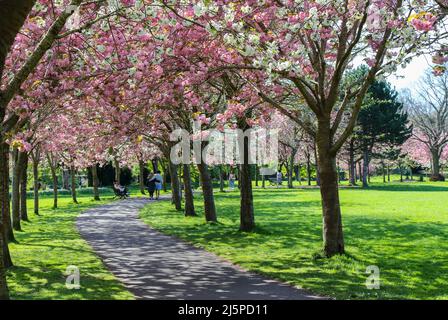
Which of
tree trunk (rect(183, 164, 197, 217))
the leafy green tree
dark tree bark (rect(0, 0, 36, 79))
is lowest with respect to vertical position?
tree trunk (rect(183, 164, 197, 217))

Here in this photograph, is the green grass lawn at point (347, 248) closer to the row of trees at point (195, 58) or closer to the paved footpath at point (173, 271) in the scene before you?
the paved footpath at point (173, 271)

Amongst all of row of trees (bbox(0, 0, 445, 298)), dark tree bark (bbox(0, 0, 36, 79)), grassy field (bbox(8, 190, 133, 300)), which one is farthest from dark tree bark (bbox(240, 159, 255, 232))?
dark tree bark (bbox(0, 0, 36, 79))

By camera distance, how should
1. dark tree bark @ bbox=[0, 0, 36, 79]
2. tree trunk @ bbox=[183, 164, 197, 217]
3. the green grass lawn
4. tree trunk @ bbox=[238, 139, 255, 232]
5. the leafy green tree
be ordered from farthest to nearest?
1. the leafy green tree
2. tree trunk @ bbox=[183, 164, 197, 217]
3. tree trunk @ bbox=[238, 139, 255, 232]
4. the green grass lawn
5. dark tree bark @ bbox=[0, 0, 36, 79]

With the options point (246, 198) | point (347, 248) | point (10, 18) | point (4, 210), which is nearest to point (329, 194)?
point (347, 248)

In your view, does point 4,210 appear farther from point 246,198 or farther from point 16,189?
point 246,198

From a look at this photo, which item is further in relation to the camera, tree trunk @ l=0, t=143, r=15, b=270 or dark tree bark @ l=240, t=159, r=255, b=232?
dark tree bark @ l=240, t=159, r=255, b=232

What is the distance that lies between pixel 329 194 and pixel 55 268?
599 cm

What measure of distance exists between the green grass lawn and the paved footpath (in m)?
0.48

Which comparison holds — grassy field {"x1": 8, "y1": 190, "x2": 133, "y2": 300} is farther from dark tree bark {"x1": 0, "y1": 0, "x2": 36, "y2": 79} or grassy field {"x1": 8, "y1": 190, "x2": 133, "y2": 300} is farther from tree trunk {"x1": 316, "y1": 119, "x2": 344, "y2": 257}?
tree trunk {"x1": 316, "y1": 119, "x2": 344, "y2": 257}

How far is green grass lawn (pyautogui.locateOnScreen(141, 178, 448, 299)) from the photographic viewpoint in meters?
8.66

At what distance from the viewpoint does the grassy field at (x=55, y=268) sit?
8.20 meters
